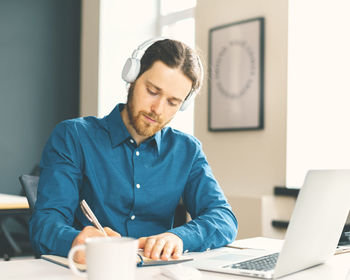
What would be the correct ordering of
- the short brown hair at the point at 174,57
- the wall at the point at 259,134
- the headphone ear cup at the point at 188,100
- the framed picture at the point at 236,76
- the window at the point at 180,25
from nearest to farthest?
1. the short brown hair at the point at 174,57
2. the headphone ear cup at the point at 188,100
3. the wall at the point at 259,134
4. the framed picture at the point at 236,76
5. the window at the point at 180,25

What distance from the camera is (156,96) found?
1.50m

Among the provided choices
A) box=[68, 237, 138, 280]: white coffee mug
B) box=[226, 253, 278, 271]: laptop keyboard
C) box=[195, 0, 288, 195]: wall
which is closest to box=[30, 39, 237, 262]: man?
box=[226, 253, 278, 271]: laptop keyboard

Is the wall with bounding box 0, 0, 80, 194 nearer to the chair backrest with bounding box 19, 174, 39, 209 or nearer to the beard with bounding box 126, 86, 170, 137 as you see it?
the chair backrest with bounding box 19, 174, 39, 209

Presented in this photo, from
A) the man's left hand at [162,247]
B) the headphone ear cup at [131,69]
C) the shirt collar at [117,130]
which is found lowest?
the man's left hand at [162,247]

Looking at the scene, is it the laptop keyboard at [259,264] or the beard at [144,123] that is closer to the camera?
the laptop keyboard at [259,264]

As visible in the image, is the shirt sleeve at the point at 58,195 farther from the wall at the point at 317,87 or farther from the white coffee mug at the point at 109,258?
the wall at the point at 317,87

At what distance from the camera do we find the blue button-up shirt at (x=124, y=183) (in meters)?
1.36

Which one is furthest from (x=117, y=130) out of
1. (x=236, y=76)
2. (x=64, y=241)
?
(x=236, y=76)

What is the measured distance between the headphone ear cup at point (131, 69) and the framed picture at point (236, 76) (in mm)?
1836

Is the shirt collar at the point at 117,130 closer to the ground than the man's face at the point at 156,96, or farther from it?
closer to the ground

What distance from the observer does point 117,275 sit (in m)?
0.69

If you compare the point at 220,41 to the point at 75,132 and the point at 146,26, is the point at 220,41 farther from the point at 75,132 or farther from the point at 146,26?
the point at 75,132

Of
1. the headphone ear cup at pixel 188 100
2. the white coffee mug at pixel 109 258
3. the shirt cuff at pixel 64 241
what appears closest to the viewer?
the white coffee mug at pixel 109 258

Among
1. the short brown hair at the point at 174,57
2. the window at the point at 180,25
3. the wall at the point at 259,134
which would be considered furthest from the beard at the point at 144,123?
→ the window at the point at 180,25
